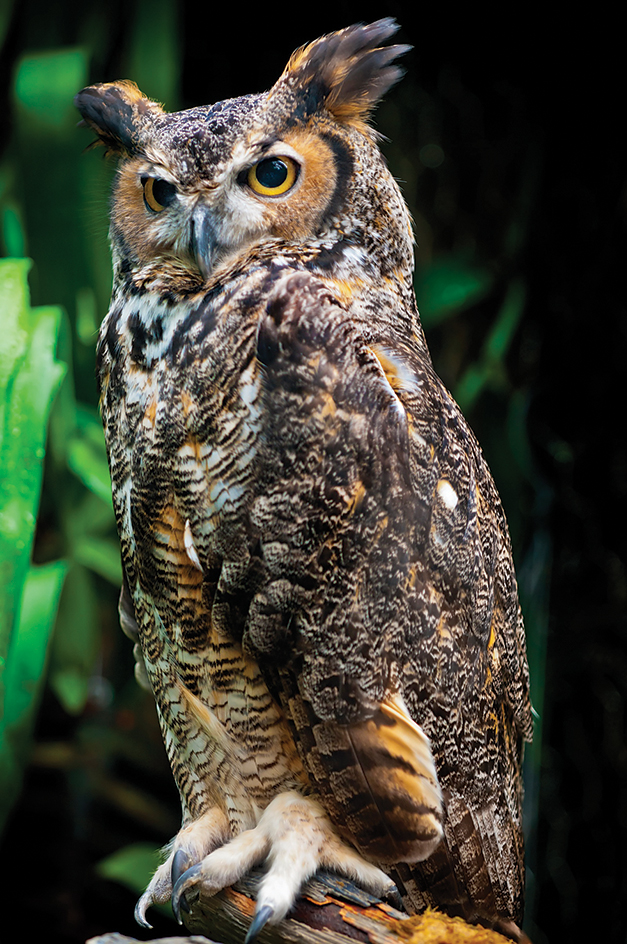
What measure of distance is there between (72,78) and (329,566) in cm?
130

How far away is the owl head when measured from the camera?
0.84 m

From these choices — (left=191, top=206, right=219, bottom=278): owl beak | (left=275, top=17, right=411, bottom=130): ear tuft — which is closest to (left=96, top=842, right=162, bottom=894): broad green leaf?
(left=191, top=206, right=219, bottom=278): owl beak

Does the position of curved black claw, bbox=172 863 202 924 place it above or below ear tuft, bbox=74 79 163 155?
below

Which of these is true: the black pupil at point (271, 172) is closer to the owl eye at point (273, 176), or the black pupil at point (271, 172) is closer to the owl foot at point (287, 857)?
the owl eye at point (273, 176)

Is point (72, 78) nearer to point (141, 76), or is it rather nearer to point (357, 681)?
point (141, 76)

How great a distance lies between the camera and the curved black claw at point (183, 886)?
0.84m

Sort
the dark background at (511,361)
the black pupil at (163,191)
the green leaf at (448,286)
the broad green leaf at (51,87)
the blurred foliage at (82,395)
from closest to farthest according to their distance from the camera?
the black pupil at (163,191)
the blurred foliage at (82,395)
the broad green leaf at (51,87)
the dark background at (511,361)
the green leaf at (448,286)

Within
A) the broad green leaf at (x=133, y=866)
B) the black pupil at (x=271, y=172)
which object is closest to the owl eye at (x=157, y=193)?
the black pupil at (x=271, y=172)

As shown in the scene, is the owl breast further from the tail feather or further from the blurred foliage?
the blurred foliage

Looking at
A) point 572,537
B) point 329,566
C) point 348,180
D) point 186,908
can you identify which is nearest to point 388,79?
point 348,180

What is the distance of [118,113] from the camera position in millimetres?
932

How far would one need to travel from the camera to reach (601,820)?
188 cm

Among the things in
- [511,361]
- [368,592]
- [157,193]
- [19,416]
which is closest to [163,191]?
[157,193]

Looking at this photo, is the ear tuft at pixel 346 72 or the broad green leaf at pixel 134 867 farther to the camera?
the broad green leaf at pixel 134 867
